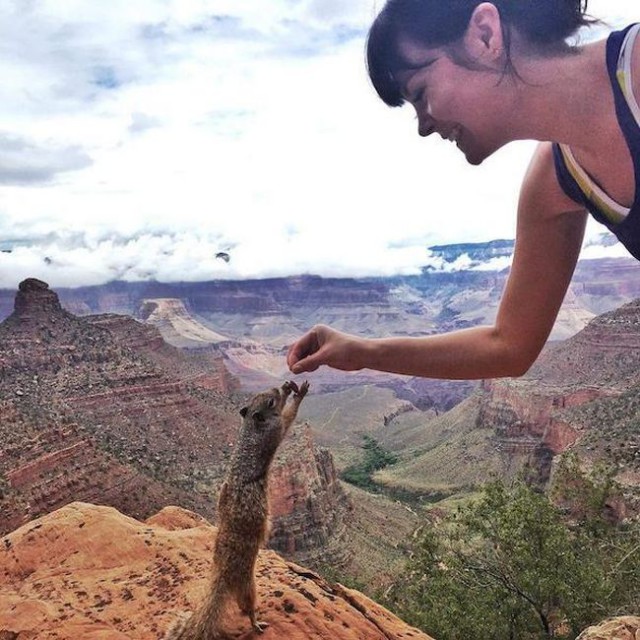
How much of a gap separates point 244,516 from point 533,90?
4.74 metres

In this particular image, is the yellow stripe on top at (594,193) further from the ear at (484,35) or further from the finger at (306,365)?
the finger at (306,365)

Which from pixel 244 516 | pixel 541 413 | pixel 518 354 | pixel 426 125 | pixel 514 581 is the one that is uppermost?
pixel 426 125

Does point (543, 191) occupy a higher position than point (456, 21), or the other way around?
point (456, 21)

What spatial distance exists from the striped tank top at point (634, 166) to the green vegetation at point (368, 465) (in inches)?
2679

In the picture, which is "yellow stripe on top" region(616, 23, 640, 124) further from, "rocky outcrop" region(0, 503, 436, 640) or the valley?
the valley

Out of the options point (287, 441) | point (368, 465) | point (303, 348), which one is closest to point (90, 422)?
point (287, 441)

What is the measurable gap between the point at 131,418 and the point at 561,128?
48.5 meters

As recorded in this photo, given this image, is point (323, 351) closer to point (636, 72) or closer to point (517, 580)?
point (636, 72)

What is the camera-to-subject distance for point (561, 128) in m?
2.52

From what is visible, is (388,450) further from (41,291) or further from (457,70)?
(457,70)

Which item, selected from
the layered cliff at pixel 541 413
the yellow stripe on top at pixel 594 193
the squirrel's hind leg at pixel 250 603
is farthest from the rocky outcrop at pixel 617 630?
the layered cliff at pixel 541 413

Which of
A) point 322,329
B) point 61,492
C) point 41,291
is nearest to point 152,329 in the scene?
point 41,291

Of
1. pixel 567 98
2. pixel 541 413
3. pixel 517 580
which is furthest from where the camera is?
pixel 541 413

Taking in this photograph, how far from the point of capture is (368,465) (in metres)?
79.1
